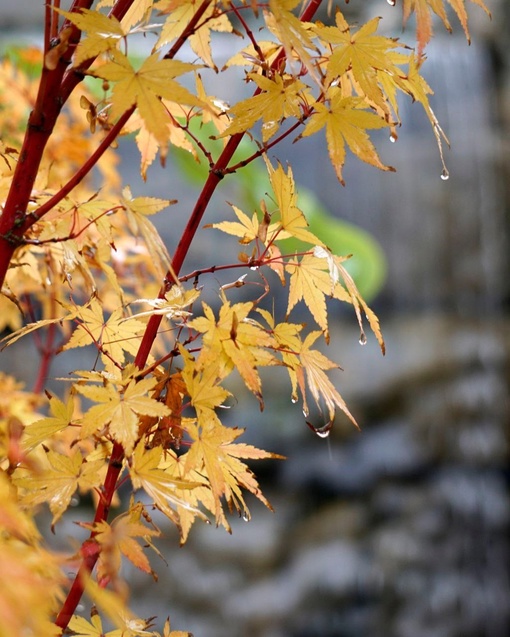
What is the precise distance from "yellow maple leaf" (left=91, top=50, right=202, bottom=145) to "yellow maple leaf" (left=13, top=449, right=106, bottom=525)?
216 mm

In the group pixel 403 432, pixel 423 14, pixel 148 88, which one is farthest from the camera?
pixel 403 432

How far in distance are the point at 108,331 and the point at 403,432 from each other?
8.99 feet

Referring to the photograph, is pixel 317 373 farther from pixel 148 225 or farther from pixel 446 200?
pixel 446 200

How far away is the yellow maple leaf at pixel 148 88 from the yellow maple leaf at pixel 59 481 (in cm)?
22

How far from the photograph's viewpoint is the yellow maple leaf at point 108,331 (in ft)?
1.82

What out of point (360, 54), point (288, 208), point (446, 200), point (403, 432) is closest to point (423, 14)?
point (360, 54)

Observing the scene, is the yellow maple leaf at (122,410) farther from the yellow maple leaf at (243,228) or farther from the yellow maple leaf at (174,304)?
the yellow maple leaf at (243,228)

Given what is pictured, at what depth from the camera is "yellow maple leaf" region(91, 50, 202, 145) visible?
40 centimetres

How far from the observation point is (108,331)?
57cm

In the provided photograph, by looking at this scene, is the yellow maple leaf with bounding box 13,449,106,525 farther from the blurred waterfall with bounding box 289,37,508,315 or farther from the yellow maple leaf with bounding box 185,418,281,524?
the blurred waterfall with bounding box 289,37,508,315

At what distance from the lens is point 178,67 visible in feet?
1.35

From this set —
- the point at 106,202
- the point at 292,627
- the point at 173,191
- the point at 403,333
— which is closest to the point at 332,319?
the point at 403,333

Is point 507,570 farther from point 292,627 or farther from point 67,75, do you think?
point 67,75

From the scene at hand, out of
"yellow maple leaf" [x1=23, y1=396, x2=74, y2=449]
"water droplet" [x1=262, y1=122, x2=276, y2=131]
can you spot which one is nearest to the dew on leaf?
"water droplet" [x1=262, y1=122, x2=276, y2=131]
